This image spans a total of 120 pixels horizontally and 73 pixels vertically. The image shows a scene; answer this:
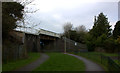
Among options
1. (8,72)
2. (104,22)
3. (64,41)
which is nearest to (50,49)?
(64,41)

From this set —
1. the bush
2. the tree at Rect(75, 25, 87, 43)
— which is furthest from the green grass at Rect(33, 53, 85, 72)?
the tree at Rect(75, 25, 87, 43)

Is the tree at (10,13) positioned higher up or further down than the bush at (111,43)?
higher up

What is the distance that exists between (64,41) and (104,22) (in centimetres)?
3582

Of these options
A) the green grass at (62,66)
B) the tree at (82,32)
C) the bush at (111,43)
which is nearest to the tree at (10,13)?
the green grass at (62,66)

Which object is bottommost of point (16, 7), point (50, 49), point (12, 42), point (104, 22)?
point (50, 49)

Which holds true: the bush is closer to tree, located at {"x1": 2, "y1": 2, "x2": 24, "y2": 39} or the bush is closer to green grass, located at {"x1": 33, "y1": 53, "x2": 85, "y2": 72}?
green grass, located at {"x1": 33, "y1": 53, "x2": 85, "y2": 72}

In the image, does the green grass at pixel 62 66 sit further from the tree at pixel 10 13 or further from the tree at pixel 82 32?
the tree at pixel 82 32

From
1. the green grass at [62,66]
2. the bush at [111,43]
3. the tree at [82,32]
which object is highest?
the tree at [82,32]

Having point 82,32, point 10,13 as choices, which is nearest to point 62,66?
point 10,13

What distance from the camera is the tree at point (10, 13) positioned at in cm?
774

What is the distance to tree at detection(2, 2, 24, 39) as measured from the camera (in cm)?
774

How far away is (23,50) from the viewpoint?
18.8m

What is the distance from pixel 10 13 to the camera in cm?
905

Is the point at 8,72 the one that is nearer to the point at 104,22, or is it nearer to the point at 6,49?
the point at 6,49
